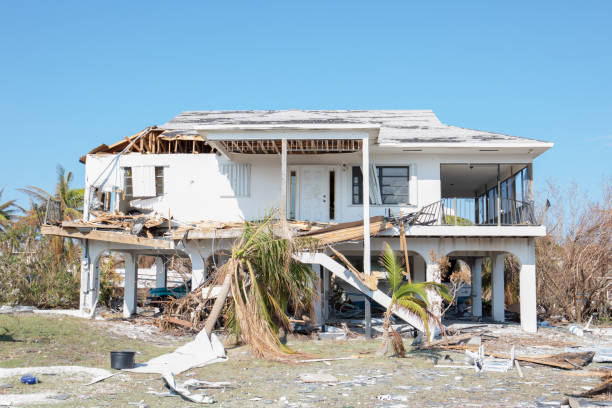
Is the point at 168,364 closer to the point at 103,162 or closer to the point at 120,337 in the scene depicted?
the point at 120,337

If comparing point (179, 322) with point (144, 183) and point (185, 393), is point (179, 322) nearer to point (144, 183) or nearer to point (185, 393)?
point (144, 183)

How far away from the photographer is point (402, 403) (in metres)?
9.22

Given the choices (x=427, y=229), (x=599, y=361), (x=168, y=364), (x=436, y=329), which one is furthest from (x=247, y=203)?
(x=599, y=361)

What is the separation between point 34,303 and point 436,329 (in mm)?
15486

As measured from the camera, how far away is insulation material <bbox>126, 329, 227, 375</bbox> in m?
11.7

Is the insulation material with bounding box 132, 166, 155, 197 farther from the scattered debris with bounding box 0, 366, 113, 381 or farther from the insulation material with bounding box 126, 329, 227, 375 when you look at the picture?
the scattered debris with bounding box 0, 366, 113, 381

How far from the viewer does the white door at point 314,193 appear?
66.9ft

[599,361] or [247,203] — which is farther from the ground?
[247,203]

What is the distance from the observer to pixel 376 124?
693 inches

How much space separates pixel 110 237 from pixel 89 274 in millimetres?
2046

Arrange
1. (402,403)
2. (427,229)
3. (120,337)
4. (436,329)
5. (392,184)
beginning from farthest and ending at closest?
(392,184), (427,229), (436,329), (120,337), (402,403)

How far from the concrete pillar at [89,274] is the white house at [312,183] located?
0.03m

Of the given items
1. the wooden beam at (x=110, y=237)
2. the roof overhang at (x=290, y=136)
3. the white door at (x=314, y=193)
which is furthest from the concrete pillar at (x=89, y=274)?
the white door at (x=314, y=193)

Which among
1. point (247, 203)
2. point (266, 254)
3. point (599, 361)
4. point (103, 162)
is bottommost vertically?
point (599, 361)
